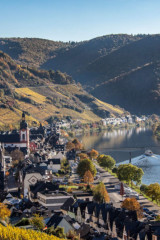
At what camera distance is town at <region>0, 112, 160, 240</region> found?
97.4 ft

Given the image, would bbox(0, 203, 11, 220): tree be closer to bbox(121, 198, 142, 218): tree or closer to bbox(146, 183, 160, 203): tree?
bbox(121, 198, 142, 218): tree

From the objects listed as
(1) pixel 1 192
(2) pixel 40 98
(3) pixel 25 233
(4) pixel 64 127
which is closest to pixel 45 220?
(3) pixel 25 233

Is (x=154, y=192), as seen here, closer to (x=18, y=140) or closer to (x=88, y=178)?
(x=88, y=178)

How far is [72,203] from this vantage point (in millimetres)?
38125

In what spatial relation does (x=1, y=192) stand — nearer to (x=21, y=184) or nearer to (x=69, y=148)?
(x=21, y=184)

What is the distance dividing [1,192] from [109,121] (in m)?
148

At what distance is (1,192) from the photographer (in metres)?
42.9

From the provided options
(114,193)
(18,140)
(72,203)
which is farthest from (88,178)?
(18,140)

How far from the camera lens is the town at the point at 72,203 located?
2969cm

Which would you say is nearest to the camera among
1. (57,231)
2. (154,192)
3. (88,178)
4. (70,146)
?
(57,231)

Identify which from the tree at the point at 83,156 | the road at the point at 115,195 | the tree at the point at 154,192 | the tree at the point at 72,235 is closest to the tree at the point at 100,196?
the road at the point at 115,195

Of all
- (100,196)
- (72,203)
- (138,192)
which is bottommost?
(138,192)

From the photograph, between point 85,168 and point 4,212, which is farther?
point 85,168

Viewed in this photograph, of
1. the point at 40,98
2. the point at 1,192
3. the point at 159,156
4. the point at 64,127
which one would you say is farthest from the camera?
the point at 40,98
